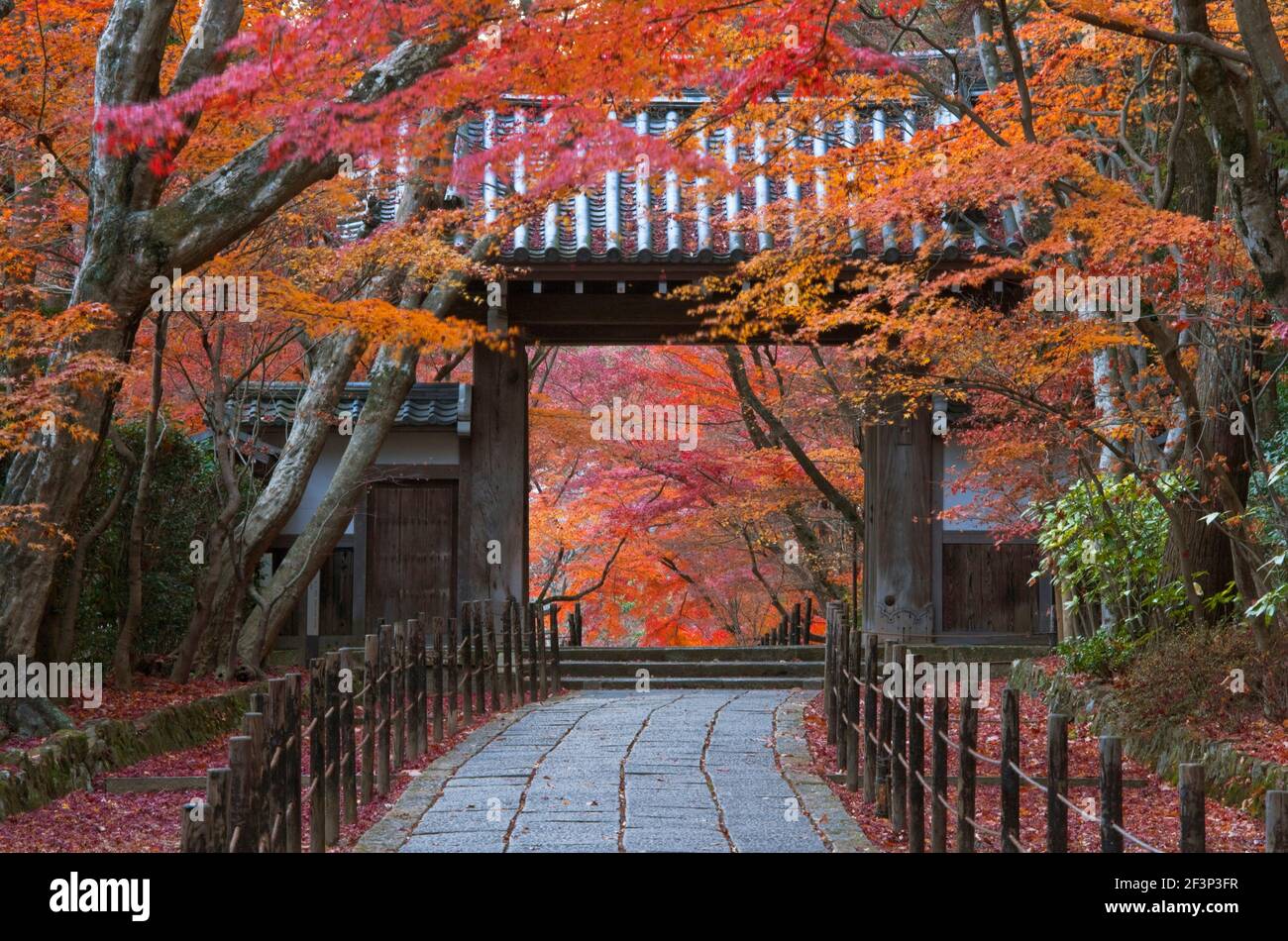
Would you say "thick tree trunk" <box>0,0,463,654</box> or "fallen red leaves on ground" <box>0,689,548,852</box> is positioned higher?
"thick tree trunk" <box>0,0,463,654</box>

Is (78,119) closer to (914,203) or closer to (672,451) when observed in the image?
(914,203)

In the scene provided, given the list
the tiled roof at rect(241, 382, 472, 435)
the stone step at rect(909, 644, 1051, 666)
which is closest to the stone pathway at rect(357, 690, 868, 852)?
the stone step at rect(909, 644, 1051, 666)

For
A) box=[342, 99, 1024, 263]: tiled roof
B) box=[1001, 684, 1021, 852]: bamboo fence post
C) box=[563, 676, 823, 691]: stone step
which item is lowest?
box=[563, 676, 823, 691]: stone step

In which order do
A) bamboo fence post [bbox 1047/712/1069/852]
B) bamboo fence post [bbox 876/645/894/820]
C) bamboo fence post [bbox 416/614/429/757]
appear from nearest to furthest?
bamboo fence post [bbox 1047/712/1069/852] < bamboo fence post [bbox 876/645/894/820] < bamboo fence post [bbox 416/614/429/757]

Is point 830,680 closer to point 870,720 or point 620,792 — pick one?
point 870,720

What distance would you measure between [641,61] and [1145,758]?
18.4 feet

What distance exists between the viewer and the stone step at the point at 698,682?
15.5m

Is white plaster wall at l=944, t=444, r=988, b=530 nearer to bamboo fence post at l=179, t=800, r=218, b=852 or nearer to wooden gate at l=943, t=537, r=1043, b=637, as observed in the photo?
wooden gate at l=943, t=537, r=1043, b=637

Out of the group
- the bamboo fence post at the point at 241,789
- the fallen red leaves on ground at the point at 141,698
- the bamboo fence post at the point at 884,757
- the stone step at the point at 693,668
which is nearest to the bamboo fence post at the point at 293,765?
the bamboo fence post at the point at 241,789
